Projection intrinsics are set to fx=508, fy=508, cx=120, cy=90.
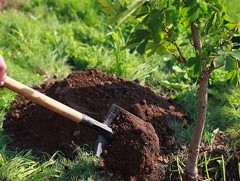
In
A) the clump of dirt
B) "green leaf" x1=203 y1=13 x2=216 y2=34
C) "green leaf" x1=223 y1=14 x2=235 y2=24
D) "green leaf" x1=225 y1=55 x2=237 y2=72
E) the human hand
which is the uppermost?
"green leaf" x1=223 y1=14 x2=235 y2=24

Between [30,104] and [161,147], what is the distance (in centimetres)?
124

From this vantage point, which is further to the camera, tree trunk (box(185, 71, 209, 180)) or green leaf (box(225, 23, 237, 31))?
tree trunk (box(185, 71, 209, 180))

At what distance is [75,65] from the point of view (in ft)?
17.8

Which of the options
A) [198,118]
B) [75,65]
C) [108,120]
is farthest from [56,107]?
[75,65]

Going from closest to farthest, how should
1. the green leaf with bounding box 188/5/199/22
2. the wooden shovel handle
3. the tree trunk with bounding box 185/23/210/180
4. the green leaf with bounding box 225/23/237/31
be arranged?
the green leaf with bounding box 188/5/199/22, the green leaf with bounding box 225/23/237/31, the tree trunk with bounding box 185/23/210/180, the wooden shovel handle

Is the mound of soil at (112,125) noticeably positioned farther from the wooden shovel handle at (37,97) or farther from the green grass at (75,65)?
the wooden shovel handle at (37,97)

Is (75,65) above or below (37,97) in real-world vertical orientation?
above

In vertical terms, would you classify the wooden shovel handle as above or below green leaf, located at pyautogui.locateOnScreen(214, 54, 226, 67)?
below

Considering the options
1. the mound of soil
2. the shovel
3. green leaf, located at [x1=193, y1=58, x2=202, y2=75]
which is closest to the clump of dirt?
the mound of soil

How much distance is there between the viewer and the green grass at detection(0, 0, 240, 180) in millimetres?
3691

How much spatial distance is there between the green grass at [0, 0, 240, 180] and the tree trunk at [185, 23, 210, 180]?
12cm

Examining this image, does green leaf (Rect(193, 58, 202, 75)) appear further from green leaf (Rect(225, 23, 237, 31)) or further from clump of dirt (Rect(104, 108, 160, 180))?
clump of dirt (Rect(104, 108, 160, 180))

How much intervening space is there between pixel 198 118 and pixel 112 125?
696mm

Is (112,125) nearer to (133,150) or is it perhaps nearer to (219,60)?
(133,150)
